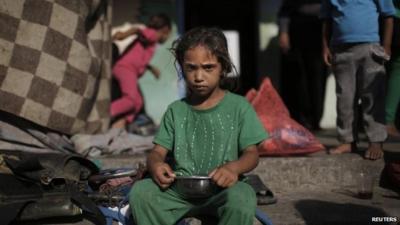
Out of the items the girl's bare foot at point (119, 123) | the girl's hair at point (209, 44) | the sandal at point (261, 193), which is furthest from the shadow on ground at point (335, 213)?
the girl's bare foot at point (119, 123)

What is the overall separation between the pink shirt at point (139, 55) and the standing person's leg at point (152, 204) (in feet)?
11.8

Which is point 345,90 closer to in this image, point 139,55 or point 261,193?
point 261,193

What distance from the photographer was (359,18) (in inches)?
172

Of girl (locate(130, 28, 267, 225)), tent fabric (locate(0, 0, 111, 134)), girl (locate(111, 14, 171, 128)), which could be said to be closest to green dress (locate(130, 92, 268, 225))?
girl (locate(130, 28, 267, 225))

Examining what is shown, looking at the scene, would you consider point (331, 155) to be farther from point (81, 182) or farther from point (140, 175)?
point (81, 182)

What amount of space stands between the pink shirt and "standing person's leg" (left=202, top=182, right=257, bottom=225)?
377cm

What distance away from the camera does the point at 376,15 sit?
443cm

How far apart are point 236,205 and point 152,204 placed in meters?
0.45

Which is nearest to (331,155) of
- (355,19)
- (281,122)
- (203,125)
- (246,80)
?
(281,122)

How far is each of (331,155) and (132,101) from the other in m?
2.54

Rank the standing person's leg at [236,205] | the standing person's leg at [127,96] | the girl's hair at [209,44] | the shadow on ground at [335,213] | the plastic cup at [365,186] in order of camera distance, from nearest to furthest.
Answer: the standing person's leg at [236,205] → the girl's hair at [209,44] → the shadow on ground at [335,213] → the plastic cup at [365,186] → the standing person's leg at [127,96]

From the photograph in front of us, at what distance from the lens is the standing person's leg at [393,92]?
5.12 m

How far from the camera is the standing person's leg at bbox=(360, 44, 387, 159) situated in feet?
14.3

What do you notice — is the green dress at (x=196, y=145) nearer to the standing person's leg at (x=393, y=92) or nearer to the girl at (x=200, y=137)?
the girl at (x=200, y=137)
